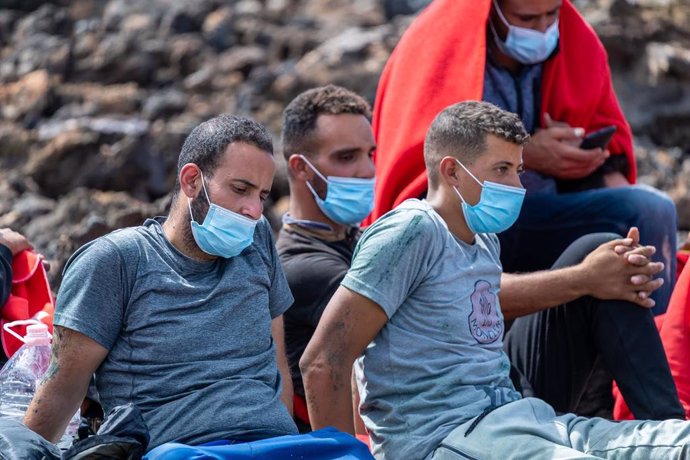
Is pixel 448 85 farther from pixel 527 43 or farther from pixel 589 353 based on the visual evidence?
pixel 589 353

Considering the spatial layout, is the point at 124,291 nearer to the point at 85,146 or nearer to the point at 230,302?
the point at 230,302

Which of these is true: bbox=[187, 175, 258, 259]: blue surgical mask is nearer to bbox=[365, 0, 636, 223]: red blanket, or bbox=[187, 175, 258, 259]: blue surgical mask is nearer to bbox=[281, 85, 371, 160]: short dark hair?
bbox=[281, 85, 371, 160]: short dark hair

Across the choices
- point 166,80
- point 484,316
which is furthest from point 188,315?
point 166,80

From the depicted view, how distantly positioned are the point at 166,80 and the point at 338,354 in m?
16.8

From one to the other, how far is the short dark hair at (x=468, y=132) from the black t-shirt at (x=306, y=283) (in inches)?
23.3

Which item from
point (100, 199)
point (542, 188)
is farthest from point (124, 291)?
point (100, 199)

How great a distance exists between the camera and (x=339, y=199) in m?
4.53

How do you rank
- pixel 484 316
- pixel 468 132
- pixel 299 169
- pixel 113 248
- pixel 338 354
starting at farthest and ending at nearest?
pixel 299 169
pixel 468 132
pixel 484 316
pixel 338 354
pixel 113 248

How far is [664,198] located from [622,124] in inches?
23.5

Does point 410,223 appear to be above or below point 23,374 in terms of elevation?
above

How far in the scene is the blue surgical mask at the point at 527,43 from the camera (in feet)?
16.5

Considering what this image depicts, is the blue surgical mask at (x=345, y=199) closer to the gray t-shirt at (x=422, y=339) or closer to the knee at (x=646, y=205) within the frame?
the gray t-shirt at (x=422, y=339)

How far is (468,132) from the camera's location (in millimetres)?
3816

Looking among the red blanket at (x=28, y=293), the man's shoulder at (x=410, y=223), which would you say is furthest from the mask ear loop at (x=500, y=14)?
the red blanket at (x=28, y=293)
